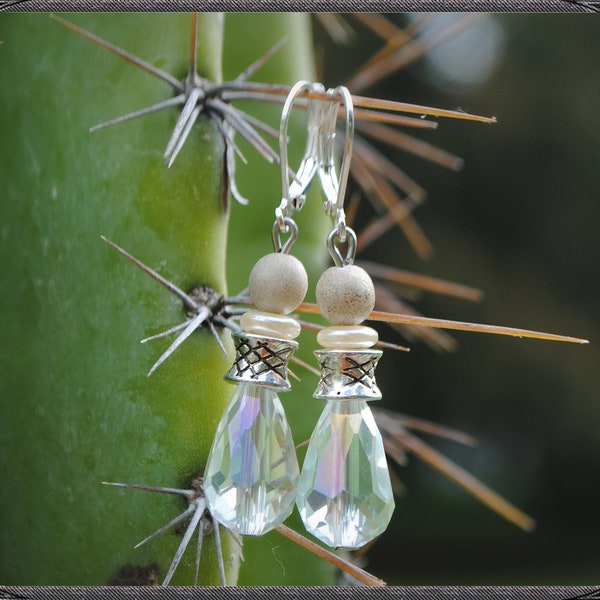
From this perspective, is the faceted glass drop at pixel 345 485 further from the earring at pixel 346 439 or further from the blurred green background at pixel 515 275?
the blurred green background at pixel 515 275

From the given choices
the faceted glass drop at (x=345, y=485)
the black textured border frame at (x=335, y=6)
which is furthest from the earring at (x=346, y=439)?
the black textured border frame at (x=335, y=6)

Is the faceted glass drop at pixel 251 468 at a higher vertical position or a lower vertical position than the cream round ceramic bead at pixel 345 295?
lower

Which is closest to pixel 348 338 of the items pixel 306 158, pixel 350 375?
pixel 350 375

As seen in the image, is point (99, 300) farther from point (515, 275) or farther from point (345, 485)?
point (515, 275)

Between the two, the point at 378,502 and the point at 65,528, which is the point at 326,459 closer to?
the point at 378,502

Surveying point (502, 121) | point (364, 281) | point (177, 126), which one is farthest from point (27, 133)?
point (502, 121)
